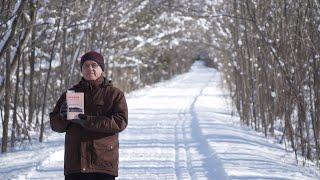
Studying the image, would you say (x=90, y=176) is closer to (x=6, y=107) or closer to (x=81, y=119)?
(x=81, y=119)

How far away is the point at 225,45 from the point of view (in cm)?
2620

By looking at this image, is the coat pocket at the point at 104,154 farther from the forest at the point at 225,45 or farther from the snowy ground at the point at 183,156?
the forest at the point at 225,45

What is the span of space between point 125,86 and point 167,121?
15.8 meters

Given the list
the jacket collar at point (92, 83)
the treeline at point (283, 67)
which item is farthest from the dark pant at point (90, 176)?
the treeline at point (283, 67)

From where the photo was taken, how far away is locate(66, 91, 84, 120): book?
4.50m

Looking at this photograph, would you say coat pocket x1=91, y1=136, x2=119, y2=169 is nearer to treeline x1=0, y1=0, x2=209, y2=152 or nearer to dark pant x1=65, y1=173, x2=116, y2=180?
dark pant x1=65, y1=173, x2=116, y2=180

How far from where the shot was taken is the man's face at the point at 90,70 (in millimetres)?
4645

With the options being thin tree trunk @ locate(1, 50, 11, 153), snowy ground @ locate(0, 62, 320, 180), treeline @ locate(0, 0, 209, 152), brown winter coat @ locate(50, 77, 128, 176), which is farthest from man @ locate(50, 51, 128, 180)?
thin tree trunk @ locate(1, 50, 11, 153)

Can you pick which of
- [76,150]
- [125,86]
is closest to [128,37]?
[125,86]

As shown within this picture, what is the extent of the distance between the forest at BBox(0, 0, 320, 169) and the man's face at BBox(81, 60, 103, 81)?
384 centimetres

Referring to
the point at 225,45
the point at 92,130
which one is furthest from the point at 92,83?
the point at 225,45

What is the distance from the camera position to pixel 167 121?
17.0 meters

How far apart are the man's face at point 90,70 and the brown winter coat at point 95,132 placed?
4 centimetres

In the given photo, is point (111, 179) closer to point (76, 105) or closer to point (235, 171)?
point (76, 105)
